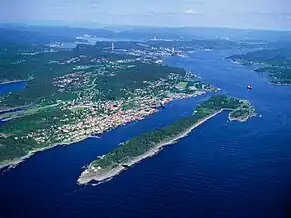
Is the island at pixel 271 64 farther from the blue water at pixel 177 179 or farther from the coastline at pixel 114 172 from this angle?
the coastline at pixel 114 172

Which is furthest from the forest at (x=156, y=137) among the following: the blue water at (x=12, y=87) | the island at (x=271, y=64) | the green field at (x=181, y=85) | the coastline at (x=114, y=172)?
the blue water at (x=12, y=87)

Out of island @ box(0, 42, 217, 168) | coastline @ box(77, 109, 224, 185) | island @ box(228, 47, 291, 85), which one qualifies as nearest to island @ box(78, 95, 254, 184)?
coastline @ box(77, 109, 224, 185)

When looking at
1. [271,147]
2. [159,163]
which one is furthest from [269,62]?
[159,163]

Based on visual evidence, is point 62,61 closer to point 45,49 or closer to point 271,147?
point 45,49

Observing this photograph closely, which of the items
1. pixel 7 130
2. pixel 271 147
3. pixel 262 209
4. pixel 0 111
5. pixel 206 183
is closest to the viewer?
pixel 262 209

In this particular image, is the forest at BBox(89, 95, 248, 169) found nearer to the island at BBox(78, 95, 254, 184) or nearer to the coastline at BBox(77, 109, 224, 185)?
the island at BBox(78, 95, 254, 184)

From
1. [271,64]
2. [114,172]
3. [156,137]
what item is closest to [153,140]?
[156,137]

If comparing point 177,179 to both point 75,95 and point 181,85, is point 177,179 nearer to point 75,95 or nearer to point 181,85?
point 75,95
